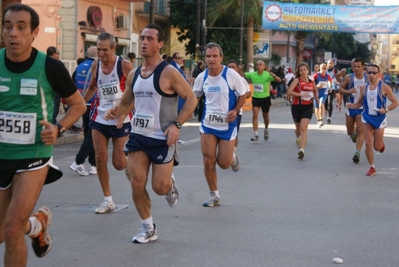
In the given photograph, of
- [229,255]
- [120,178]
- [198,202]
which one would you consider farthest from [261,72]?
[229,255]

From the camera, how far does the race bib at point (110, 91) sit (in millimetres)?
9578

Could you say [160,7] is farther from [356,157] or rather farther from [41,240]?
[41,240]

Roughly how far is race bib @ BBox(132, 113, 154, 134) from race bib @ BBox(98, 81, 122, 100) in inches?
78.7

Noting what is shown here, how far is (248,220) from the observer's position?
883 centimetres

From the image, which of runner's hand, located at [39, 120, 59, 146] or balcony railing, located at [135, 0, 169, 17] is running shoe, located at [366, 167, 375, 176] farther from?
balcony railing, located at [135, 0, 169, 17]

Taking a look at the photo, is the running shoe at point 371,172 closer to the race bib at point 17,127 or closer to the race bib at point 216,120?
→ the race bib at point 216,120

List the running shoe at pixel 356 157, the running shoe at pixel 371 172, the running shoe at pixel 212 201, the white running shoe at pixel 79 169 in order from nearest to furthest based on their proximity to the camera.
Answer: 1. the running shoe at pixel 212 201
2. the white running shoe at pixel 79 169
3. the running shoe at pixel 371 172
4. the running shoe at pixel 356 157

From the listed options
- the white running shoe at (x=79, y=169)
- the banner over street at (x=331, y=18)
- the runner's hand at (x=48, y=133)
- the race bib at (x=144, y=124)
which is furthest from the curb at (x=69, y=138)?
the banner over street at (x=331, y=18)

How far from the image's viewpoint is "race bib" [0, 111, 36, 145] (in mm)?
5457

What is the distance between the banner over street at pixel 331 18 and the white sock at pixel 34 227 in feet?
116

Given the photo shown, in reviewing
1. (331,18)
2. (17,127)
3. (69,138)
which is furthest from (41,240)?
(331,18)

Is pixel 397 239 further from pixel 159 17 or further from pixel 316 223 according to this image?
pixel 159 17

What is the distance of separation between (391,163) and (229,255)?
8765 mm

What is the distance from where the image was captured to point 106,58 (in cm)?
945
